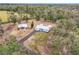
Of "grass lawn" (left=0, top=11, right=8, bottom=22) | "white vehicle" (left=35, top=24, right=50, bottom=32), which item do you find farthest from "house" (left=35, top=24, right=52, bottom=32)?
"grass lawn" (left=0, top=11, right=8, bottom=22)

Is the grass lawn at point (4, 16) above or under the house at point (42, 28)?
above

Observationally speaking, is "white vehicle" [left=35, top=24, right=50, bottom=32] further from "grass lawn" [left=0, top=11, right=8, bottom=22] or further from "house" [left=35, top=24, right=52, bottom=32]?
"grass lawn" [left=0, top=11, right=8, bottom=22]

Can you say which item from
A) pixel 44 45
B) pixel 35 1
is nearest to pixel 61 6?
pixel 35 1

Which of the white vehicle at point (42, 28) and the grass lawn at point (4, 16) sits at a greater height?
the grass lawn at point (4, 16)

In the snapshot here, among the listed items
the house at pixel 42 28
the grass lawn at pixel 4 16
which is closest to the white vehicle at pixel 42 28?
the house at pixel 42 28

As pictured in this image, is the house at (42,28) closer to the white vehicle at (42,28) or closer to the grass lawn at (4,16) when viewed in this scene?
the white vehicle at (42,28)

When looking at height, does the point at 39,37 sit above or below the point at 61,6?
below

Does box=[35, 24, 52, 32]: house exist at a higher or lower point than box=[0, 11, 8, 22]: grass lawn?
lower

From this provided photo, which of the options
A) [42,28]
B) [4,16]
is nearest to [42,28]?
[42,28]

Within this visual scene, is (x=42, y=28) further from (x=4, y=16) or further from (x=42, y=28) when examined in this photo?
(x=4, y=16)

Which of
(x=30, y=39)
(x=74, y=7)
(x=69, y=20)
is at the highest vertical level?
(x=74, y=7)

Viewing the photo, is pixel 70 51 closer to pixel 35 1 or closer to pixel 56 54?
pixel 56 54
